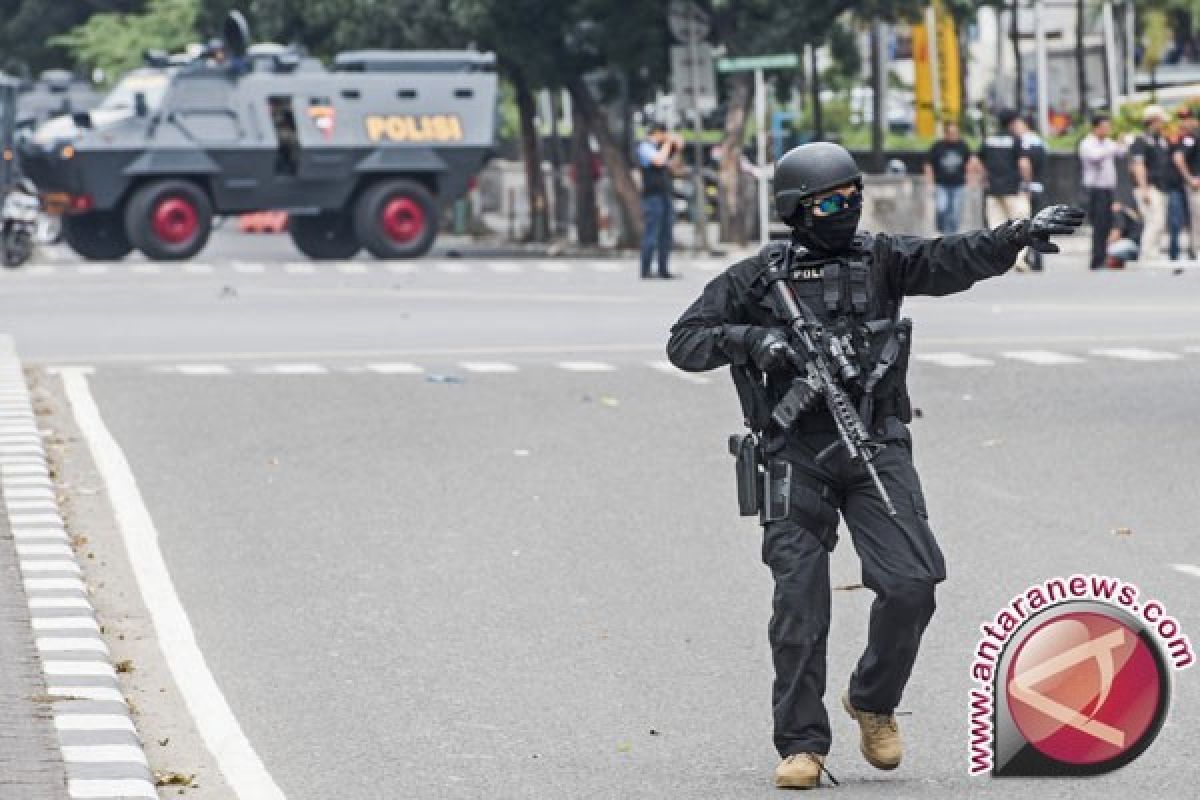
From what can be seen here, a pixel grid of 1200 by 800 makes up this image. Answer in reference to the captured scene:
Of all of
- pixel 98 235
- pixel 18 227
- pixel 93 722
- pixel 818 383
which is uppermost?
pixel 818 383

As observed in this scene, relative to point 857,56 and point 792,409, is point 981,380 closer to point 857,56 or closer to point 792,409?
point 792,409

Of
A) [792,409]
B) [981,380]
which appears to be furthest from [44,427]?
[792,409]

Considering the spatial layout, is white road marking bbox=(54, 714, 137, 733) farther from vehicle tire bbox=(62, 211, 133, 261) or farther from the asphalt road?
vehicle tire bbox=(62, 211, 133, 261)

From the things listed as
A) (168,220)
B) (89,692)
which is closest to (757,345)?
(89,692)

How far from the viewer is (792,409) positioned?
26.6ft

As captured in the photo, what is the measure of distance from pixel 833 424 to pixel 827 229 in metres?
0.48

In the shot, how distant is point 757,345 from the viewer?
8.05 m

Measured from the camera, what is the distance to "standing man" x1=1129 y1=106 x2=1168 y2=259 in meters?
36.0

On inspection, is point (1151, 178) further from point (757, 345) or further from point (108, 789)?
point (108, 789)

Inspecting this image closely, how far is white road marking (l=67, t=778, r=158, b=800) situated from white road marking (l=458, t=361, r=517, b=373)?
46.9 ft

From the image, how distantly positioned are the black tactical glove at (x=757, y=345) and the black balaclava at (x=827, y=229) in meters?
0.23

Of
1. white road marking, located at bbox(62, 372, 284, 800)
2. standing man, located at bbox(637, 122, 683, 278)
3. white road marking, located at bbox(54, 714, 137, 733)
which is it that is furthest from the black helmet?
standing man, located at bbox(637, 122, 683, 278)

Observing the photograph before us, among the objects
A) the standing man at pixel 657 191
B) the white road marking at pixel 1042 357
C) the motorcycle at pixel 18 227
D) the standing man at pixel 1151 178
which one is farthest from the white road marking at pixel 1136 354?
the motorcycle at pixel 18 227

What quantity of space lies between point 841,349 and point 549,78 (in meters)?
37.7
